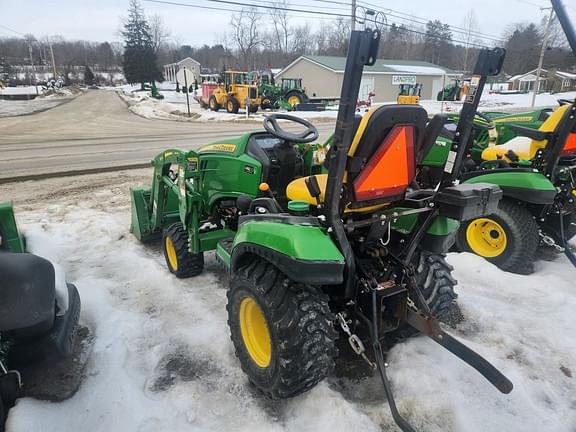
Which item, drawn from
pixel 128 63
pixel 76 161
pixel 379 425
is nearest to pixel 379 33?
pixel 379 425

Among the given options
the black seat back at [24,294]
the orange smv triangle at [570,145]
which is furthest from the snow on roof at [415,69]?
the black seat back at [24,294]

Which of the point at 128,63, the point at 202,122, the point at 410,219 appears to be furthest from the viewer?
the point at 128,63

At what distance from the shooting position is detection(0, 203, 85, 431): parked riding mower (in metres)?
2.13

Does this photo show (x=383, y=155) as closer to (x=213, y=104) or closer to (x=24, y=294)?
(x=24, y=294)

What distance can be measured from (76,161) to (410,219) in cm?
898

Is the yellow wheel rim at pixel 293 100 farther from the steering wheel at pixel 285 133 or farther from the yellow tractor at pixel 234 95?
the steering wheel at pixel 285 133

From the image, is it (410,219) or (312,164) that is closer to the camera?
(410,219)

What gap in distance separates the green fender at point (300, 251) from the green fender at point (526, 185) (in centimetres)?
279

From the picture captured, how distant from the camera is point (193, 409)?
228 cm

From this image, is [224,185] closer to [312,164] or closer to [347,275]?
[312,164]

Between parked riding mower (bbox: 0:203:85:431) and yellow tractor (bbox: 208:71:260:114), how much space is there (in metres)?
20.6

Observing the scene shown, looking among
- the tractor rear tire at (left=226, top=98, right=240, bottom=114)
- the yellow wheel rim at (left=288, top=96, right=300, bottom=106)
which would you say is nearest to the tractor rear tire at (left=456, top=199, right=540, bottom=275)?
the tractor rear tire at (left=226, top=98, right=240, bottom=114)

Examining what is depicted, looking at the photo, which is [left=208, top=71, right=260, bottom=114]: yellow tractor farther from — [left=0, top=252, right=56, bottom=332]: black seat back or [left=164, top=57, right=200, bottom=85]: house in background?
[left=164, top=57, right=200, bottom=85]: house in background

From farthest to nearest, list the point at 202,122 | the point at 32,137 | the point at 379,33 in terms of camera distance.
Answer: the point at 202,122
the point at 32,137
the point at 379,33
